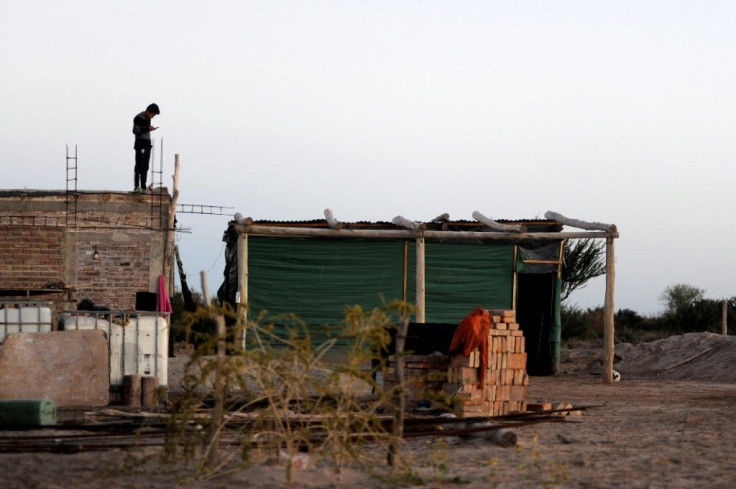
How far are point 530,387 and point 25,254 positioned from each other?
10368 mm

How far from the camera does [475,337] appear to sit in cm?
1191

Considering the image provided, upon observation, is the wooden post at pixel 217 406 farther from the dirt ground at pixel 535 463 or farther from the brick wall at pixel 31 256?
the brick wall at pixel 31 256

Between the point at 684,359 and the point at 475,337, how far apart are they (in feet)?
40.5

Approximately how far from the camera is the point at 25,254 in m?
21.0

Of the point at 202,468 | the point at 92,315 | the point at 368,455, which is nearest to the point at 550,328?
the point at 92,315

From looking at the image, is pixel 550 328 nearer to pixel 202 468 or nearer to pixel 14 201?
pixel 14 201

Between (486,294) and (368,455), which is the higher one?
(486,294)

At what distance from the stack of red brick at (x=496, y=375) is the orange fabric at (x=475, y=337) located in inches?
2.8

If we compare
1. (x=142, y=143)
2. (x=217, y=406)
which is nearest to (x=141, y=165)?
(x=142, y=143)

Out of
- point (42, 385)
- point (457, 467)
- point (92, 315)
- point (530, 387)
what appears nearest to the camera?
point (457, 467)

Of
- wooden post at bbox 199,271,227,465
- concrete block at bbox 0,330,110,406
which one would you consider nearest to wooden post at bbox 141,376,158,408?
concrete block at bbox 0,330,110,406

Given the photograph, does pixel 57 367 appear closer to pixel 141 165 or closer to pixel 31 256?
pixel 31 256

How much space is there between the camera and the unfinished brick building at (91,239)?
20984 millimetres

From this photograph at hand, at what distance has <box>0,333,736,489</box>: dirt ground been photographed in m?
7.46
